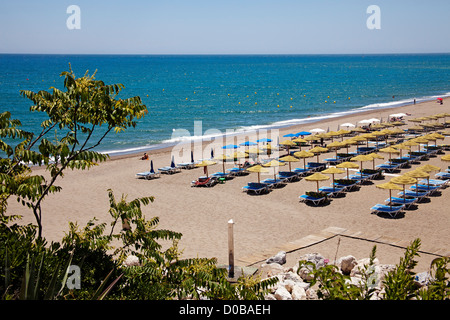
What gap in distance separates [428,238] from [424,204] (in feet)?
13.6

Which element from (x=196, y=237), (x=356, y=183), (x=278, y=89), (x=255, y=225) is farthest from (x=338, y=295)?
(x=278, y=89)

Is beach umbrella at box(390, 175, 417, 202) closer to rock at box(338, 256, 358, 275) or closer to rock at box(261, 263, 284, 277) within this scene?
rock at box(338, 256, 358, 275)

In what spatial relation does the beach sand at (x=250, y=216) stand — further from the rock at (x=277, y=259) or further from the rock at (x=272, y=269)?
the rock at (x=272, y=269)

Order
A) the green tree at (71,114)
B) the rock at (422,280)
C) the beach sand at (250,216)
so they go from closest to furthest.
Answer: the green tree at (71,114) < the rock at (422,280) < the beach sand at (250,216)

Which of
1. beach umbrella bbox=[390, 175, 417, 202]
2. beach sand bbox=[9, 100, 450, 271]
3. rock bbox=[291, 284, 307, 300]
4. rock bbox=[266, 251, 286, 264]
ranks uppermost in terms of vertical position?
beach umbrella bbox=[390, 175, 417, 202]

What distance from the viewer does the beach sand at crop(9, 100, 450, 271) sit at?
13.6 metres

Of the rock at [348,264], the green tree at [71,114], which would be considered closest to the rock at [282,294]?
the rock at [348,264]

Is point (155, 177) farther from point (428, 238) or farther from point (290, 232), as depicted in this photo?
point (428, 238)

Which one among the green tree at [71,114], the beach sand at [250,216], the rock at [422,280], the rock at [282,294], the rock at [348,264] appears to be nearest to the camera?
the green tree at [71,114]

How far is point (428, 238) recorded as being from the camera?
1447cm

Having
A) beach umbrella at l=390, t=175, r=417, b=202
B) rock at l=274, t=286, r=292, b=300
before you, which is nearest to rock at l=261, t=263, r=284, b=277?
rock at l=274, t=286, r=292, b=300

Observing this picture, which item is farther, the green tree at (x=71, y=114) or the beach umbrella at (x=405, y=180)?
the beach umbrella at (x=405, y=180)

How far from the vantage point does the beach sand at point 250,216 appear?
535 inches

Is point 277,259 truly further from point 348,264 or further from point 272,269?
point 348,264
